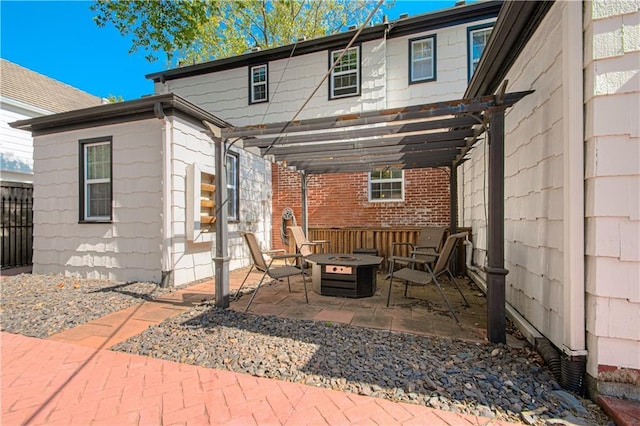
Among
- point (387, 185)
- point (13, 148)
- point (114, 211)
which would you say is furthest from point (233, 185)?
point (13, 148)

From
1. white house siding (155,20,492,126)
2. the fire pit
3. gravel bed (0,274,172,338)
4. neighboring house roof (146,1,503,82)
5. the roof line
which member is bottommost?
gravel bed (0,274,172,338)

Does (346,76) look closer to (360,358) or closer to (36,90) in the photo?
(360,358)

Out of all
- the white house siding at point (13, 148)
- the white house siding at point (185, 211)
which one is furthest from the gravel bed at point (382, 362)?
the white house siding at point (13, 148)

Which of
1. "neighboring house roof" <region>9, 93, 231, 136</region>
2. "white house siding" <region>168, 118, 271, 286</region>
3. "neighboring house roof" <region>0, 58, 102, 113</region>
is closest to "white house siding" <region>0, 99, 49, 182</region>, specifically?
"neighboring house roof" <region>0, 58, 102, 113</region>

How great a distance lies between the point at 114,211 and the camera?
216 inches

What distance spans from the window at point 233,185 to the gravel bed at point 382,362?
3.74 meters

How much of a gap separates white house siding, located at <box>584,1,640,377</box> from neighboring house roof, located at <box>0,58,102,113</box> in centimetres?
1443

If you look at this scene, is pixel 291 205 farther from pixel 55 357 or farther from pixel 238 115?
pixel 55 357

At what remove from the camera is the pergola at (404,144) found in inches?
109

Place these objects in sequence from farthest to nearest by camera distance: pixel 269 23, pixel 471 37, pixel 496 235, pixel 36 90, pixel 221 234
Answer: pixel 269 23 → pixel 36 90 → pixel 471 37 → pixel 221 234 → pixel 496 235

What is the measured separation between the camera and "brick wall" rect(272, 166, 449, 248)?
758 centimetres

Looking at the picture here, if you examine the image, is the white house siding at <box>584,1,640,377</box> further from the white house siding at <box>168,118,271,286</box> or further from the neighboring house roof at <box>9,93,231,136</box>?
the neighboring house roof at <box>9,93,231,136</box>

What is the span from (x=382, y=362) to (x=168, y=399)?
63.8 inches

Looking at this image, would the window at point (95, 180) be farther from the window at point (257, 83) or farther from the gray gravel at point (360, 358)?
the window at point (257, 83)
